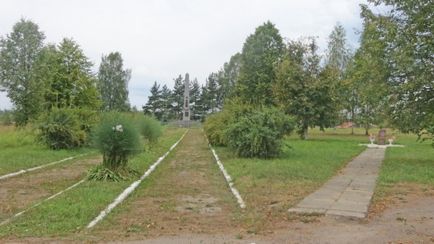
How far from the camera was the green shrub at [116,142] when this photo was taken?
13336 mm

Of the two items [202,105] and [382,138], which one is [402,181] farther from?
[202,105]

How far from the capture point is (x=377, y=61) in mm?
18828

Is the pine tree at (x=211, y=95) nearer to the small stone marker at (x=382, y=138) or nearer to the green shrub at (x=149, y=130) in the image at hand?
the small stone marker at (x=382, y=138)

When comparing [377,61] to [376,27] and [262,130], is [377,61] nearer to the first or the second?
[376,27]

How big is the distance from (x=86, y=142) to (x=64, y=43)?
19.6 feet

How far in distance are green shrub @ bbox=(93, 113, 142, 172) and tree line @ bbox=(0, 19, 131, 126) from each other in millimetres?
12144

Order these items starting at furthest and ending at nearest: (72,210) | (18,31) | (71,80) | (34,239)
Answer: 1. (18,31)
2. (71,80)
3. (72,210)
4. (34,239)

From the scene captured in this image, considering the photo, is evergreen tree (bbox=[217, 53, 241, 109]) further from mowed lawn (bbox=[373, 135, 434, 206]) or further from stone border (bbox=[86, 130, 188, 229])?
stone border (bbox=[86, 130, 188, 229])

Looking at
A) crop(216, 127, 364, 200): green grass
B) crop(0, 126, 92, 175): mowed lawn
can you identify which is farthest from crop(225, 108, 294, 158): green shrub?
crop(0, 126, 92, 175): mowed lawn

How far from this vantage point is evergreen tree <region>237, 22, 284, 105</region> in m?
49.7

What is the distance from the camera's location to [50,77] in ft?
91.5

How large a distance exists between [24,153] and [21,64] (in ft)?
102

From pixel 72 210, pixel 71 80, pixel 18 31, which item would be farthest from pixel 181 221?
pixel 18 31

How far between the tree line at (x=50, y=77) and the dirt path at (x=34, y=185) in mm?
9597
